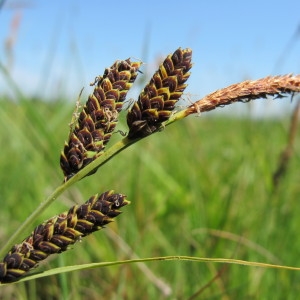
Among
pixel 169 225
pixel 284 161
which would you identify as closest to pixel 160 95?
pixel 284 161

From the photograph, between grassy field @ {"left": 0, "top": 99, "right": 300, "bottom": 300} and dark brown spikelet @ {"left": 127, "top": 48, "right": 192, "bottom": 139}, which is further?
grassy field @ {"left": 0, "top": 99, "right": 300, "bottom": 300}

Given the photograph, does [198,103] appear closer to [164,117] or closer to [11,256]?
[164,117]

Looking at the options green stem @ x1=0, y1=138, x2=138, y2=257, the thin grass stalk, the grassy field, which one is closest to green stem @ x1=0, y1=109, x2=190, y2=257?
green stem @ x1=0, y1=138, x2=138, y2=257

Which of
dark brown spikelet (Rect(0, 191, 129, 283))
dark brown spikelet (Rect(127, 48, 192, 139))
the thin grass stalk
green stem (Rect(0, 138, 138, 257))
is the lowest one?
dark brown spikelet (Rect(0, 191, 129, 283))

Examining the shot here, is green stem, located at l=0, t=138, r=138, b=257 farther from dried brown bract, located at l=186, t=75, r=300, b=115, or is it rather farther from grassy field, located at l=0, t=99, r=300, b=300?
grassy field, located at l=0, t=99, r=300, b=300

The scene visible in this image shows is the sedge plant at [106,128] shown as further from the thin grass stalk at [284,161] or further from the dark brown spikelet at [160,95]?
the thin grass stalk at [284,161]

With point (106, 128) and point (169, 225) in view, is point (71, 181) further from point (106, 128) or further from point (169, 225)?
point (169, 225)

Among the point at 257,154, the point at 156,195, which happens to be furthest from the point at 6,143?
the point at 257,154
